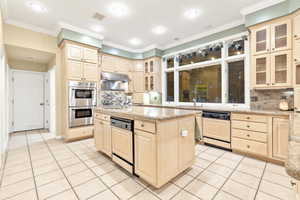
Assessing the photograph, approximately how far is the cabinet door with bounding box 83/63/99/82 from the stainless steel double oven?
5.9 inches

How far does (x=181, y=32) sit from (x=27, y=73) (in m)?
5.65

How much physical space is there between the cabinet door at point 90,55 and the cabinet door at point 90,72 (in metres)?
0.12

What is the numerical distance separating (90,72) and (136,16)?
6.65ft

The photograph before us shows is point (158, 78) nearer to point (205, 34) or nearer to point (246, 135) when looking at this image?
point (205, 34)

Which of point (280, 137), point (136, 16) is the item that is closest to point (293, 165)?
point (280, 137)

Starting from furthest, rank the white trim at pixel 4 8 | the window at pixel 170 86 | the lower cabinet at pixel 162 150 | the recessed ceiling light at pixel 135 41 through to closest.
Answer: the window at pixel 170 86 → the recessed ceiling light at pixel 135 41 → the white trim at pixel 4 8 → the lower cabinet at pixel 162 150

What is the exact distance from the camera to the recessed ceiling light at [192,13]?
3.00m

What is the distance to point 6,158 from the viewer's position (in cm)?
272

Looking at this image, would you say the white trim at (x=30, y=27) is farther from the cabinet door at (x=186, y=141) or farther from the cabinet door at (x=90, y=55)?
Answer: the cabinet door at (x=186, y=141)

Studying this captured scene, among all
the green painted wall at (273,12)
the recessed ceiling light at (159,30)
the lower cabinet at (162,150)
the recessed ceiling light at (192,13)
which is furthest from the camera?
the recessed ceiling light at (159,30)

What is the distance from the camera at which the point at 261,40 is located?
2848mm

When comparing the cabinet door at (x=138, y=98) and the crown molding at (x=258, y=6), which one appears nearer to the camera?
the crown molding at (x=258, y=6)

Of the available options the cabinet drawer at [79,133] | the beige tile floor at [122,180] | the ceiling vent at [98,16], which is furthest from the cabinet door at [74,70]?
the beige tile floor at [122,180]

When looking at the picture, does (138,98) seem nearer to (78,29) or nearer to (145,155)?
(78,29)
